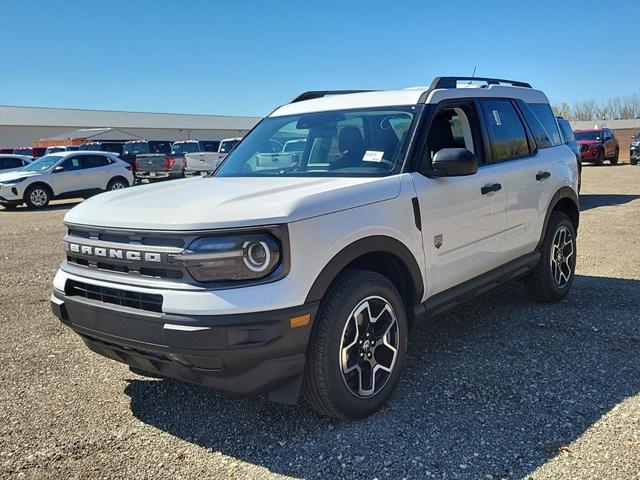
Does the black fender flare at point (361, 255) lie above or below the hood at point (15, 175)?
below

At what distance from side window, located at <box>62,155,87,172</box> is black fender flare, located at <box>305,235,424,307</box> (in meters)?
16.5

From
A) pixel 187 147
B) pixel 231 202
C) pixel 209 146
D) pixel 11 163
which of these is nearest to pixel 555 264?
pixel 231 202

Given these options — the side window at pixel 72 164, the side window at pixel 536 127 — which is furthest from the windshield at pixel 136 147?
the side window at pixel 536 127

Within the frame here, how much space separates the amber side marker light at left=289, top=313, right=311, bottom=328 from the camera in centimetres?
286

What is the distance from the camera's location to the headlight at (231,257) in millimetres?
2797

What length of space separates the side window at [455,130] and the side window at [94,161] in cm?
1620

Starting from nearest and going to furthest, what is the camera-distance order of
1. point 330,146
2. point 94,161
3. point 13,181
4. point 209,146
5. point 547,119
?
point 330,146 < point 547,119 < point 13,181 < point 94,161 < point 209,146

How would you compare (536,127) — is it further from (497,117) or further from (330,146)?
(330,146)

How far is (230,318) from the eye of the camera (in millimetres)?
2750

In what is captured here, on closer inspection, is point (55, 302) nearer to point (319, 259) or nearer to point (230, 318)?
point (230, 318)

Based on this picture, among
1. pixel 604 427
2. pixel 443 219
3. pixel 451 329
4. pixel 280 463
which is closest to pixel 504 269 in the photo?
pixel 451 329

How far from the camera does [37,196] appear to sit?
1705cm

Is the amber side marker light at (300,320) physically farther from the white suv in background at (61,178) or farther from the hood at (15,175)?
the hood at (15,175)

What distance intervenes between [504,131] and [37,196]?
1574cm
